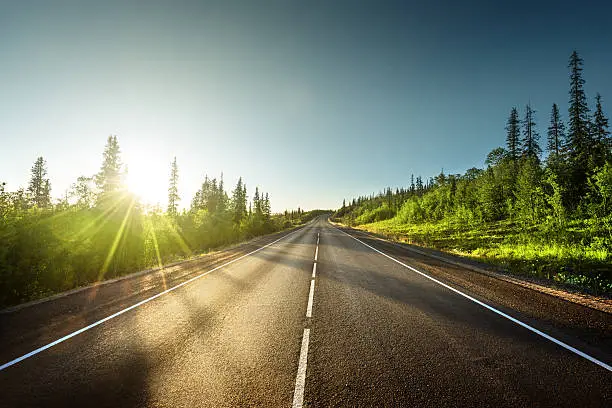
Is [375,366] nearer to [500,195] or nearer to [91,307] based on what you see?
[91,307]

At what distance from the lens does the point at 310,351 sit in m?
4.24

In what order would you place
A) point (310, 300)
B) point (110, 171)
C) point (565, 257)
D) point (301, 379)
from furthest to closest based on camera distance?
point (110, 171), point (565, 257), point (310, 300), point (301, 379)

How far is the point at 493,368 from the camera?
3719 mm

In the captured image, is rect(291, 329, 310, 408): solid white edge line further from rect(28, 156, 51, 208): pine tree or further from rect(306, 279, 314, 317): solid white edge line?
rect(28, 156, 51, 208): pine tree

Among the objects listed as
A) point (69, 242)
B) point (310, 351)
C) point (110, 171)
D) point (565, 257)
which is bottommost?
point (565, 257)

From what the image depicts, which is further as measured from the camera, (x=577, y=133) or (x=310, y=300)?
(x=577, y=133)

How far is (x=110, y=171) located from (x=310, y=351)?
4113cm

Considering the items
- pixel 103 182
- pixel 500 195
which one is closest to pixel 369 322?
pixel 103 182

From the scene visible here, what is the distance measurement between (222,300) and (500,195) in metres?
45.5

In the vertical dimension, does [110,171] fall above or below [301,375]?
above

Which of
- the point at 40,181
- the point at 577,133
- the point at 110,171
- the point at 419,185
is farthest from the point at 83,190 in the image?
the point at 419,185

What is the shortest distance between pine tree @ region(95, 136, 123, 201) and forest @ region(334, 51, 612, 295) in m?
38.5

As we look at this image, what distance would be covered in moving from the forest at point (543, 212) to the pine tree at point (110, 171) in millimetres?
38548

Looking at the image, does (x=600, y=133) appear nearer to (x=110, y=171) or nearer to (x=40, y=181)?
(x=110, y=171)
